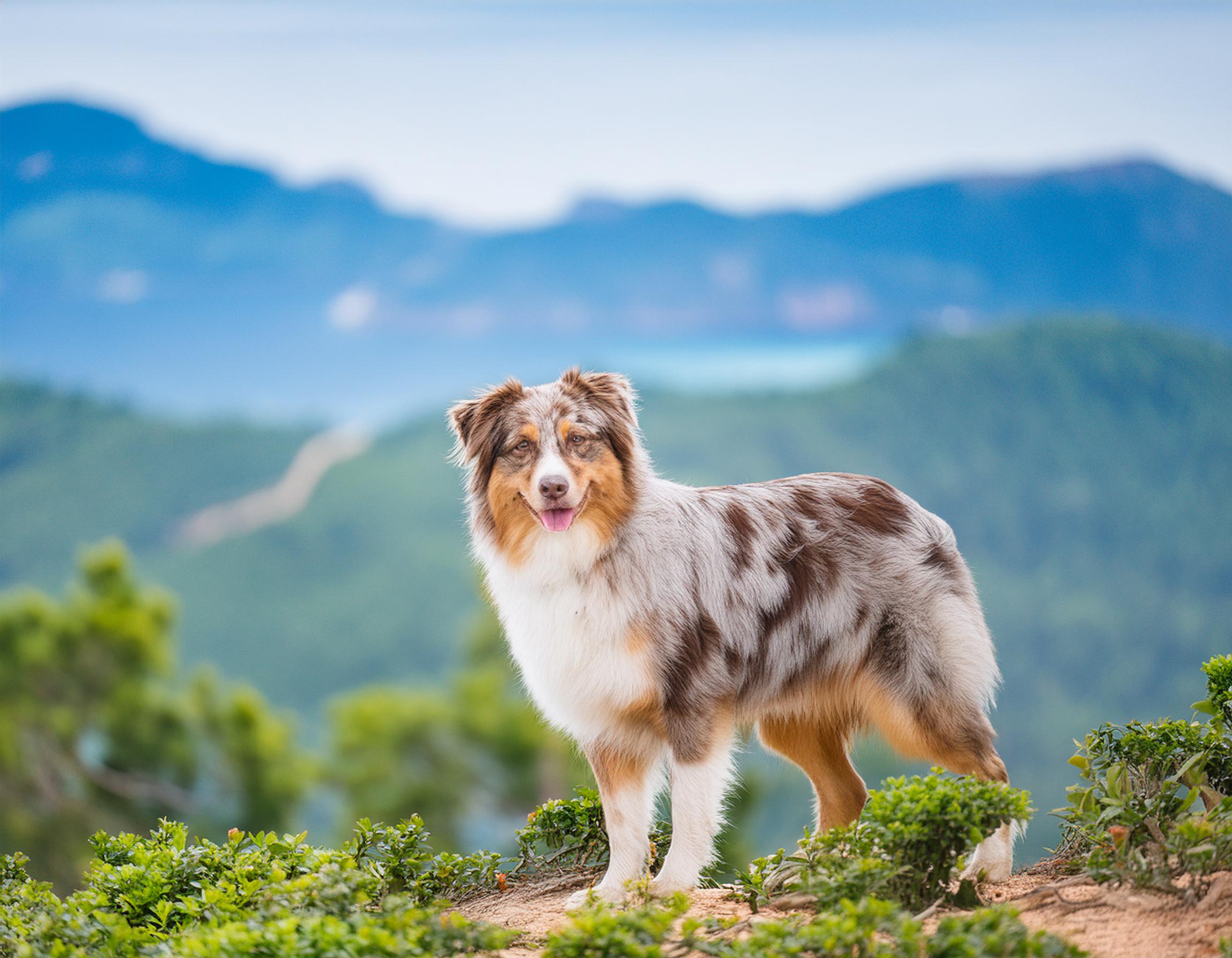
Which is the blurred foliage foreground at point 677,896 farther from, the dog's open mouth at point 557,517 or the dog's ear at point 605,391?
the dog's ear at point 605,391

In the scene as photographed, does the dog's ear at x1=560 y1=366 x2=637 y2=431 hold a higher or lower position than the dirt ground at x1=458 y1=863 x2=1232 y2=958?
higher

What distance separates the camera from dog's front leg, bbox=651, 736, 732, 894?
4.71 m

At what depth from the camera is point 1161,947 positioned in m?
3.72

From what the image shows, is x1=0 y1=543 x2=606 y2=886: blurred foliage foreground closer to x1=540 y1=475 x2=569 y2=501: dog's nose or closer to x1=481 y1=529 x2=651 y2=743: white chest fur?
x1=481 y1=529 x2=651 y2=743: white chest fur

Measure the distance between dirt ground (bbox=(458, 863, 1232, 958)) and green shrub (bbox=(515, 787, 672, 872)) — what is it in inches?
13.1

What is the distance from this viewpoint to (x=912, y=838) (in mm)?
3998

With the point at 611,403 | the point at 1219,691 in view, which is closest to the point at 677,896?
the point at 611,403

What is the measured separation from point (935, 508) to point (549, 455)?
5375 centimetres

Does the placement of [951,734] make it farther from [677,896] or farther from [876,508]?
[677,896]

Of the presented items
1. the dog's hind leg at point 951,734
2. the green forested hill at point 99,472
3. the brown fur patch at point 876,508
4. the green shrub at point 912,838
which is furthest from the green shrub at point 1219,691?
the green forested hill at point 99,472

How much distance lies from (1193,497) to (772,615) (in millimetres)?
65564

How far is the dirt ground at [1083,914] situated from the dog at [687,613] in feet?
0.64

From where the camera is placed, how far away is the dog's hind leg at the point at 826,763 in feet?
18.0

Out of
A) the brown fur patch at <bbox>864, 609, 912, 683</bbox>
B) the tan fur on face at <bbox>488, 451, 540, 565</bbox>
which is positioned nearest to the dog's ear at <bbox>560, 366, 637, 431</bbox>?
the tan fur on face at <bbox>488, 451, 540, 565</bbox>
